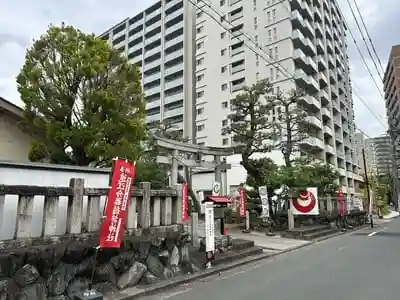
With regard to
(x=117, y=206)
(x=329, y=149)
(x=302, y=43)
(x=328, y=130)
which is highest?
(x=302, y=43)

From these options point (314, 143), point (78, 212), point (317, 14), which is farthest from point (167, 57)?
point (78, 212)

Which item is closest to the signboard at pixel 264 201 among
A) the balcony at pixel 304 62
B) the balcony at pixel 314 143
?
the balcony at pixel 314 143

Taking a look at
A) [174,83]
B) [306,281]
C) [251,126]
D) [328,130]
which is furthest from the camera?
[174,83]

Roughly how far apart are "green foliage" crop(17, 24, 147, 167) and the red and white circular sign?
1133 cm

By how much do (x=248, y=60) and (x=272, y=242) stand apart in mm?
36982

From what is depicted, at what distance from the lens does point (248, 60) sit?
49625 mm

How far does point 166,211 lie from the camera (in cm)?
918

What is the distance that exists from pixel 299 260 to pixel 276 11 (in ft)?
140

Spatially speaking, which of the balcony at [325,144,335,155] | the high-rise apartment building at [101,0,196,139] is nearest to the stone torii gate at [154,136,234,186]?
the balcony at [325,144,335,155]

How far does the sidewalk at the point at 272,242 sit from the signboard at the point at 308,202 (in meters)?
2.99

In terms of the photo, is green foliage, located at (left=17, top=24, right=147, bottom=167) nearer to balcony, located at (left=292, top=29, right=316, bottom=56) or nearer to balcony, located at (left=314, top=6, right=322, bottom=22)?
balcony, located at (left=292, top=29, right=316, bottom=56)

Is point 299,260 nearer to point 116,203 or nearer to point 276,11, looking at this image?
point 116,203

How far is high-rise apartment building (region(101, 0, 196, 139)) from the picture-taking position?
59938 millimetres

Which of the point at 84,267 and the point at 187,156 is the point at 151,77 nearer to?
the point at 187,156
